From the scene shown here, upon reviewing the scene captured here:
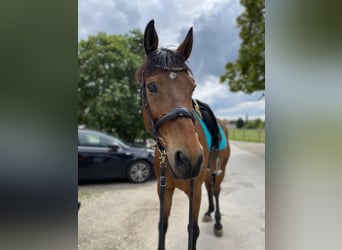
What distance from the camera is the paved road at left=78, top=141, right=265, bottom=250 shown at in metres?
2.23

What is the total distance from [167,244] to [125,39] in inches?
306

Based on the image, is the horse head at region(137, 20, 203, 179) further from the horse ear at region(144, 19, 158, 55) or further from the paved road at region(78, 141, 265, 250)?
the paved road at region(78, 141, 265, 250)

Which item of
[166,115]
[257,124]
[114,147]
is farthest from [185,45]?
[257,124]

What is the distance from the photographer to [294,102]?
0.74 metres

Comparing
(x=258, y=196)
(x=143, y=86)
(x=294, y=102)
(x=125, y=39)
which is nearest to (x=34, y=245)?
(x=143, y=86)

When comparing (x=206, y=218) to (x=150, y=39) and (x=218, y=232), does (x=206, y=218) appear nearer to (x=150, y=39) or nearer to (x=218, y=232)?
(x=218, y=232)

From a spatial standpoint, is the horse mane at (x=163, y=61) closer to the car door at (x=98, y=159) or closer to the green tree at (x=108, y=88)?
the car door at (x=98, y=159)

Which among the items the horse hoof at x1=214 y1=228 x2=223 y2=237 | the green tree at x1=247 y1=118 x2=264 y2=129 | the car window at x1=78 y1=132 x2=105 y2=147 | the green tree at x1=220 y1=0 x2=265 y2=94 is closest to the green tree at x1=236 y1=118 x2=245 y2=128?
the green tree at x1=247 y1=118 x2=264 y2=129

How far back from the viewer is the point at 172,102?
1.17 m

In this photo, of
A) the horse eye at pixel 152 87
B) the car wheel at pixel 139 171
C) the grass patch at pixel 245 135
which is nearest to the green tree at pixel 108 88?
the car wheel at pixel 139 171

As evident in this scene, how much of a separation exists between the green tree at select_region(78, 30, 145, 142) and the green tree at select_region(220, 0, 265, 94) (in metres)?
3.96

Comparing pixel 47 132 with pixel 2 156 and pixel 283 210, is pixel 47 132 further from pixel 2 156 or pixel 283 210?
pixel 283 210

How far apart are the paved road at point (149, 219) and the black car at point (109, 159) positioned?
278mm

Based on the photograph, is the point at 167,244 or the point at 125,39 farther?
the point at 125,39
